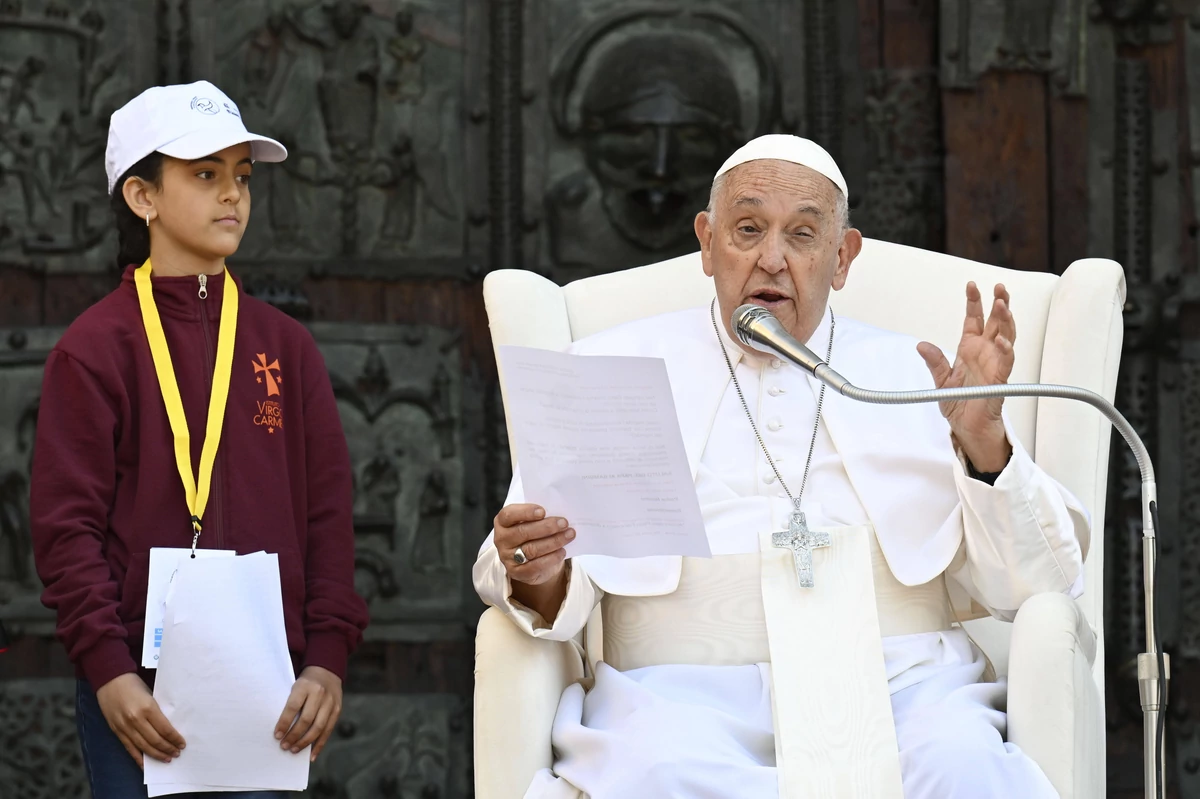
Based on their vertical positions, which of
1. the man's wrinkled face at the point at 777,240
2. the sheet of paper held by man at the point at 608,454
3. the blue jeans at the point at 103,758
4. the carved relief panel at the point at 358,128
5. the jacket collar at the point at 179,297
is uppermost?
the carved relief panel at the point at 358,128

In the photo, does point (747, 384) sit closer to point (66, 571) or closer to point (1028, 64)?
point (66, 571)

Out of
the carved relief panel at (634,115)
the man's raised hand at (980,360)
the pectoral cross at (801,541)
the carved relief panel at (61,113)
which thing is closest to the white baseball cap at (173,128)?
the pectoral cross at (801,541)

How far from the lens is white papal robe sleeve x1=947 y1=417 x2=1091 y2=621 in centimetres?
300

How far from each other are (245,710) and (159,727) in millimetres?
143

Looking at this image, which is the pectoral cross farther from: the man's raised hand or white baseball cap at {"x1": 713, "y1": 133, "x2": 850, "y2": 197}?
white baseball cap at {"x1": 713, "y1": 133, "x2": 850, "y2": 197}

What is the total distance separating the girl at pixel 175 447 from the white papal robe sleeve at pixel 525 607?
1.09ft

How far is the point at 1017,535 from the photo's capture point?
3.01 metres

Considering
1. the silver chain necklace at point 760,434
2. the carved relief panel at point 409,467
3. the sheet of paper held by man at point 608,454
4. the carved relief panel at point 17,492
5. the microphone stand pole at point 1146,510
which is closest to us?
the microphone stand pole at point 1146,510

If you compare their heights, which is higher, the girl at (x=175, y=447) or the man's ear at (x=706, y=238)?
the man's ear at (x=706, y=238)

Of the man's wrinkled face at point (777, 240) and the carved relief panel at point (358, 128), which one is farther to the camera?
the carved relief panel at point (358, 128)

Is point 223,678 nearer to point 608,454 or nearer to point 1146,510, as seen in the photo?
point 608,454

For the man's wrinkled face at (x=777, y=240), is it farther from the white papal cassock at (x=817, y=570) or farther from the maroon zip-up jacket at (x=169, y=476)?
the maroon zip-up jacket at (x=169, y=476)

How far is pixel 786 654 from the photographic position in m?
3.05

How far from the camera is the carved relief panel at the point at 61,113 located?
15.7 ft
